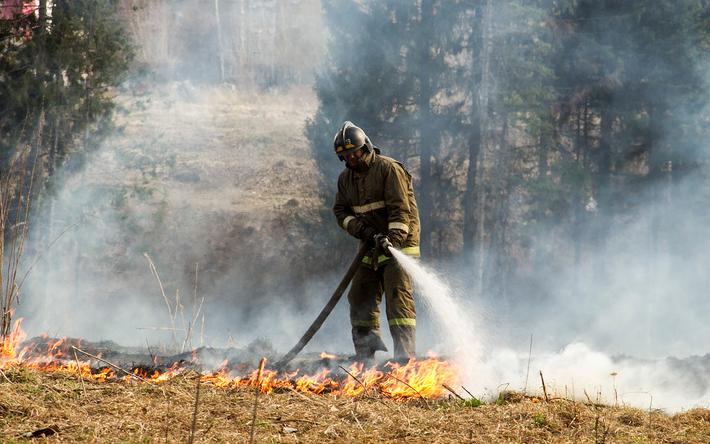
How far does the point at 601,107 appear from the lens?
18812mm

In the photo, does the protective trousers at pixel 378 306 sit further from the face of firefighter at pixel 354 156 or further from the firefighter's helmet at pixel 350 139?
the firefighter's helmet at pixel 350 139

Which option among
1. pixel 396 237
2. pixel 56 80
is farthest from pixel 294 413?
pixel 56 80

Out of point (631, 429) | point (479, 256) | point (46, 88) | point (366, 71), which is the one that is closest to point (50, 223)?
point (46, 88)

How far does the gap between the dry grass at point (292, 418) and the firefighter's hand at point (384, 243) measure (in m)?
1.59

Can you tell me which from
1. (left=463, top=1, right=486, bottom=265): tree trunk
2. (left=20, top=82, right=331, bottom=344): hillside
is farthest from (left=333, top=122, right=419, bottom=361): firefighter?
(left=463, top=1, right=486, bottom=265): tree trunk

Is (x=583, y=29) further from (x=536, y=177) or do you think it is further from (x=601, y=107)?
(x=536, y=177)

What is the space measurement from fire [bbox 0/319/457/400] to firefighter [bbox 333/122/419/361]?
39cm

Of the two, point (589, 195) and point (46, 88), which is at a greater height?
point (46, 88)

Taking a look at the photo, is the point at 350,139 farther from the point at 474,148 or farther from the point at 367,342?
the point at 474,148

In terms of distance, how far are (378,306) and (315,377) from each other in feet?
3.28

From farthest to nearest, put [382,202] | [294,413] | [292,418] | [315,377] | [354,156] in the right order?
[382,202]
[354,156]
[315,377]
[294,413]
[292,418]

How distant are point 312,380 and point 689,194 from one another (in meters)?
13.8

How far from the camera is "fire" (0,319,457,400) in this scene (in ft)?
20.5

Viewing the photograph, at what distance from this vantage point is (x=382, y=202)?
7555 millimetres
